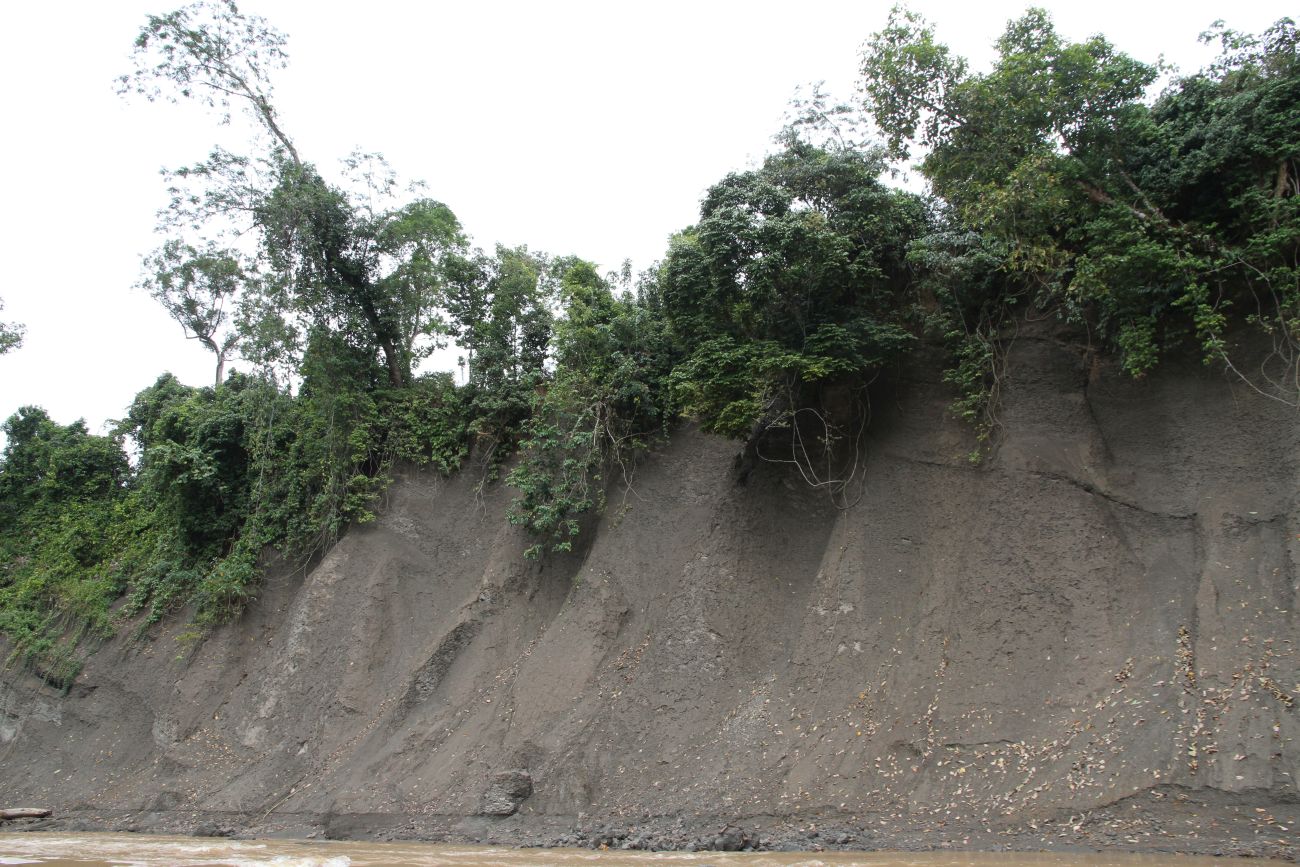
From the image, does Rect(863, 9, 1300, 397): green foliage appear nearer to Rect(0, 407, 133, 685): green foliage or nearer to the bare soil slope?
the bare soil slope

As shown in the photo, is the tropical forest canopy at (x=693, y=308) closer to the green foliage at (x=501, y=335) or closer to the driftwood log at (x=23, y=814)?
the green foliage at (x=501, y=335)

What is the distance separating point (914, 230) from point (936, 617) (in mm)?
7126

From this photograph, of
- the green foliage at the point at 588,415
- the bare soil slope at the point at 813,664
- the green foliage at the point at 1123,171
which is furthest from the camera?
the green foliage at the point at 588,415

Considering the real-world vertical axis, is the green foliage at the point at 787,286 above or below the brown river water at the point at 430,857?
above

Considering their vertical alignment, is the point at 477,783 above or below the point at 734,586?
below

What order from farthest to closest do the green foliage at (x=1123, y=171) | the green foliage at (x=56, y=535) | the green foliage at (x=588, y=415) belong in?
the green foliage at (x=56, y=535), the green foliage at (x=588, y=415), the green foliage at (x=1123, y=171)

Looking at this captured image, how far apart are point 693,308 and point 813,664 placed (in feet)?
21.6

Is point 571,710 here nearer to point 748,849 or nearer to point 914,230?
point 748,849

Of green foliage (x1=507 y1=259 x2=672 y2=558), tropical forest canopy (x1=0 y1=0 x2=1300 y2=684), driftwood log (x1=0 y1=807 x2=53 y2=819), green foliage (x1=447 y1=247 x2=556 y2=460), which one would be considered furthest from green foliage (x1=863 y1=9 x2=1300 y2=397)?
driftwood log (x1=0 y1=807 x2=53 y2=819)

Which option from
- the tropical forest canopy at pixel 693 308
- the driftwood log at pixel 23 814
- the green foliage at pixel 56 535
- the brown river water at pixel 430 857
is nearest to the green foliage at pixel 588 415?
the tropical forest canopy at pixel 693 308

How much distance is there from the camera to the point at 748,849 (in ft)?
30.0

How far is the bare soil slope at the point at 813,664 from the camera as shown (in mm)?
8758

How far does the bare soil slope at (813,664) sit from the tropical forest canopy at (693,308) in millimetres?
945

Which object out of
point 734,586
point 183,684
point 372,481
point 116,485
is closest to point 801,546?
point 734,586
